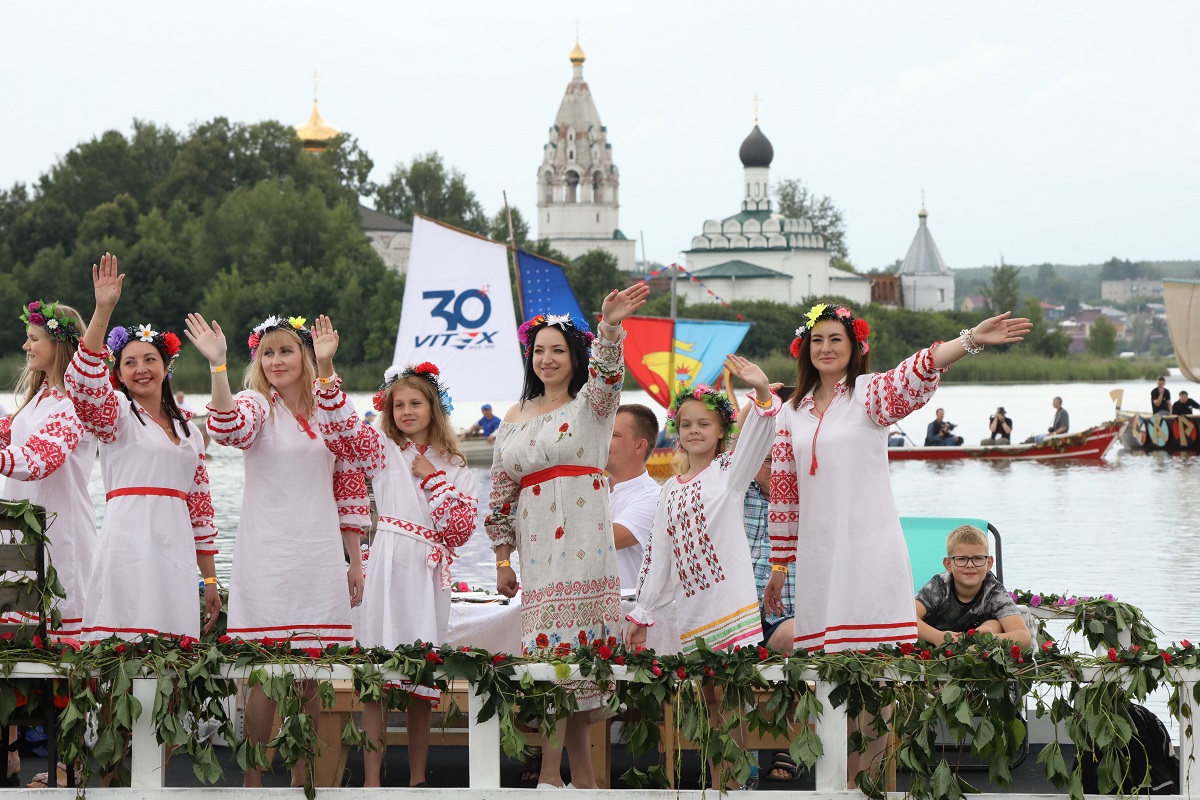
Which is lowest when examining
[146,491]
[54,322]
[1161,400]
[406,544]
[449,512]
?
[406,544]

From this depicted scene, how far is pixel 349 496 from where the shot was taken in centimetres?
546

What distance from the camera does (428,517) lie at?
561 centimetres

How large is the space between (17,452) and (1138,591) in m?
12.1

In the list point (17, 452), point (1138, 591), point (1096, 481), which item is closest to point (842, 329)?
point (17, 452)

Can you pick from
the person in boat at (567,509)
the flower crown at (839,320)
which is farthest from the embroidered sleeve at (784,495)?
the person in boat at (567,509)

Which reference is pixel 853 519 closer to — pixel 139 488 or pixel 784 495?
pixel 784 495

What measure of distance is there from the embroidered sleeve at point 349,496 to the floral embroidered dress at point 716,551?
1.04 metres

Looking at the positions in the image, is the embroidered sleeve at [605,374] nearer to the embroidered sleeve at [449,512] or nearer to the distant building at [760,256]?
the embroidered sleeve at [449,512]

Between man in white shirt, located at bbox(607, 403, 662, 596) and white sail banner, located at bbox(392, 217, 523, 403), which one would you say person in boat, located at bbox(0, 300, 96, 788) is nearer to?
man in white shirt, located at bbox(607, 403, 662, 596)

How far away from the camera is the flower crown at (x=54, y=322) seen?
566 centimetres

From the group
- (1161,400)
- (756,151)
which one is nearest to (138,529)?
(1161,400)

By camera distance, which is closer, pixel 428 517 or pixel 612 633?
pixel 612 633

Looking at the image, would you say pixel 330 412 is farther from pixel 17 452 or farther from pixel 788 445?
pixel 788 445

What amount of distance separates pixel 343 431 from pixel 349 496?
28cm
